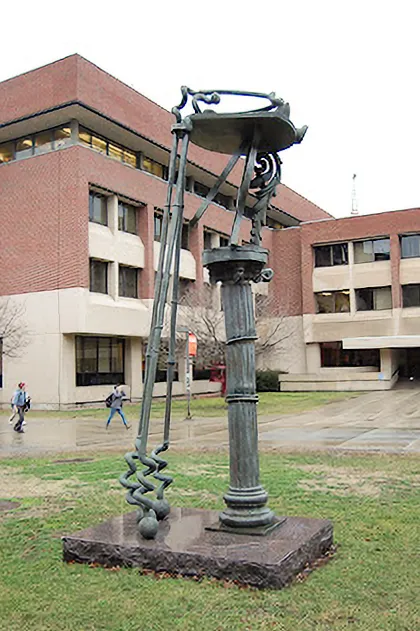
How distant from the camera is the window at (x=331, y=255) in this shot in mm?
49938

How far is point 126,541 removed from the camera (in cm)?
609

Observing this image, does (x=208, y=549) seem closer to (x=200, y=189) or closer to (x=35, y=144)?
(x=35, y=144)

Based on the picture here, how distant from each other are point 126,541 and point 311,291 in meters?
45.4

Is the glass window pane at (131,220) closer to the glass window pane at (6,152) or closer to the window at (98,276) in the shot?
the window at (98,276)

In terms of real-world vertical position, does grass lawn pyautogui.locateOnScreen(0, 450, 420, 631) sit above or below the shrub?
below

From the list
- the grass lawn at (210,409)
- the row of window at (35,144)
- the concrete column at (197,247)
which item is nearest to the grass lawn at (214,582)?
the grass lawn at (210,409)

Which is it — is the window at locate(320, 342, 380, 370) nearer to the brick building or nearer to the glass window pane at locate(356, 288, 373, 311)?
the glass window pane at locate(356, 288, 373, 311)

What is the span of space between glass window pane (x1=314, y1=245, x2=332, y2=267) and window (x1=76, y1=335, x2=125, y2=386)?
60.6ft

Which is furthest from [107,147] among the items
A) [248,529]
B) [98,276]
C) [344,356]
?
[248,529]

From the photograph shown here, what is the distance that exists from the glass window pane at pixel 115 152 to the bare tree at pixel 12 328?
9755mm

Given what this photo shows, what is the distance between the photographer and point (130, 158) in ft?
131

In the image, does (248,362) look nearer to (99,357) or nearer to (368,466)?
(368,466)

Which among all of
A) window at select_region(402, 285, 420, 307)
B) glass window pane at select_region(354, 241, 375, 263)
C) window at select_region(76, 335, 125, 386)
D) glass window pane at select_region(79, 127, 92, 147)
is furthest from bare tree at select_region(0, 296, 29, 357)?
window at select_region(402, 285, 420, 307)

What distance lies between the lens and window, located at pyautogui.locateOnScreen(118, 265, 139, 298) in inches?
1490
